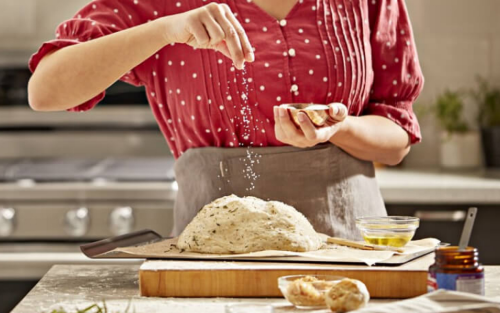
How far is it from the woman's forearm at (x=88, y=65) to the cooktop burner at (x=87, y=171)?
0.99 m

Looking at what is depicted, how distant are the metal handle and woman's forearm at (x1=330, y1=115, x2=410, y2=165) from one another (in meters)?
0.76

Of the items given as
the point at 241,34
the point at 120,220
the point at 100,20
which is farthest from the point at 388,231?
the point at 120,220

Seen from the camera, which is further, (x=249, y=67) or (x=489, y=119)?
(x=489, y=119)

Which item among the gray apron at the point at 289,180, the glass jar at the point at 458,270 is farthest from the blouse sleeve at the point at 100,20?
the glass jar at the point at 458,270

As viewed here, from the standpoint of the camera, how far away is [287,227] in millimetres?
1319

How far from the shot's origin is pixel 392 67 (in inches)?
65.3

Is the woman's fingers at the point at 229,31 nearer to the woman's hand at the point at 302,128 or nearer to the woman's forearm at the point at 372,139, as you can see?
the woman's hand at the point at 302,128

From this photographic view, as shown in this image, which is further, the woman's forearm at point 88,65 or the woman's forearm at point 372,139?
the woman's forearm at point 372,139

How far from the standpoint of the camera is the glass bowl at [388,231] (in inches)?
51.2

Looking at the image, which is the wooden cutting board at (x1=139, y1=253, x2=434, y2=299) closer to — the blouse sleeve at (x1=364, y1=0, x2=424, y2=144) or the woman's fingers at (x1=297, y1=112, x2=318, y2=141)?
the woman's fingers at (x1=297, y1=112, x2=318, y2=141)

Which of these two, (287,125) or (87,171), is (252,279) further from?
(87,171)

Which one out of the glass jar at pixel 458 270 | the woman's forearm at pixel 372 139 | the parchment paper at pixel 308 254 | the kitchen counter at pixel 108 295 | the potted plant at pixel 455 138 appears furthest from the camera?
the potted plant at pixel 455 138

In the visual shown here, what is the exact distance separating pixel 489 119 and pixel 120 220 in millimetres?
1496

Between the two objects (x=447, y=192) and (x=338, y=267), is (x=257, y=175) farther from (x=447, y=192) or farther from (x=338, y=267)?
(x=447, y=192)
